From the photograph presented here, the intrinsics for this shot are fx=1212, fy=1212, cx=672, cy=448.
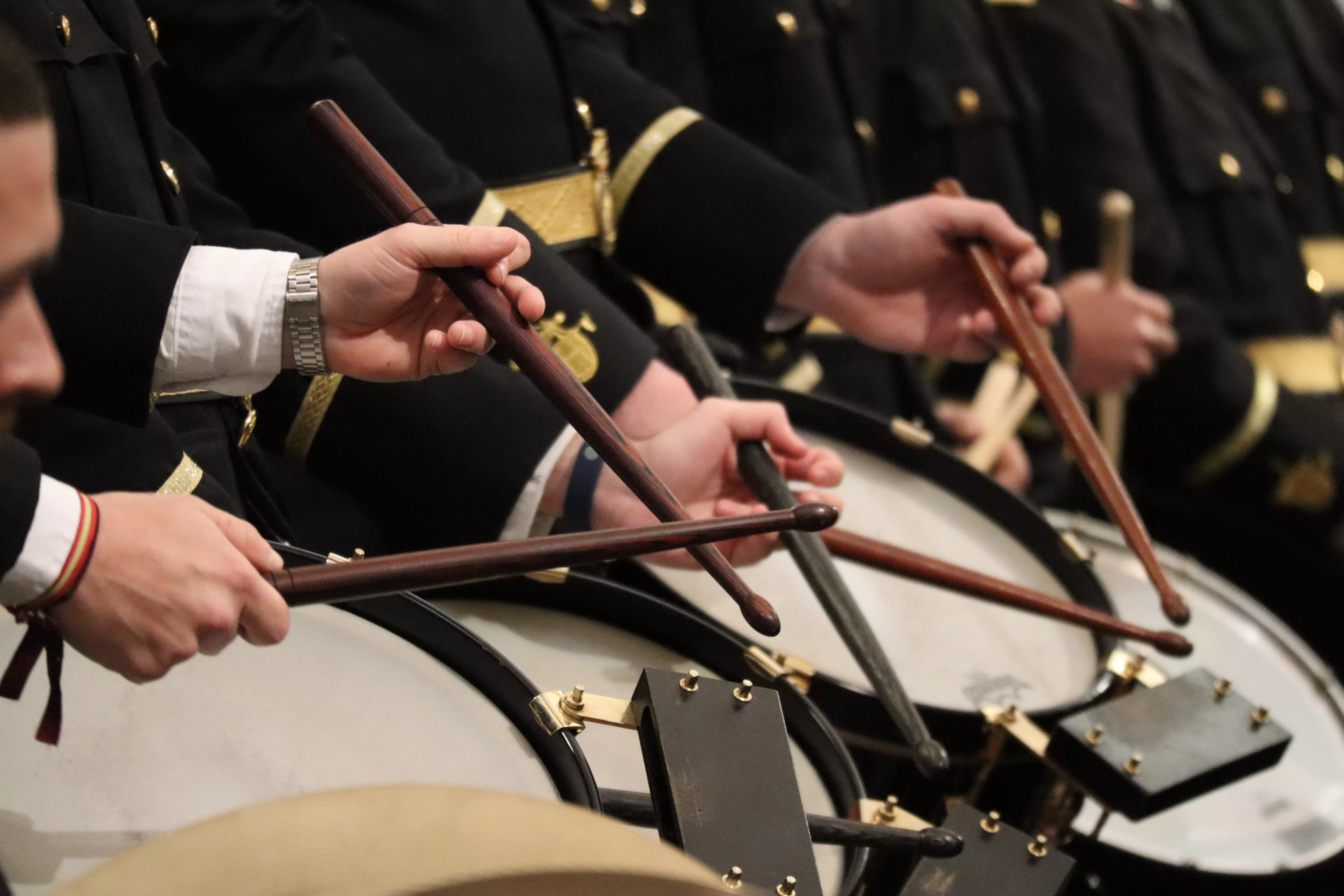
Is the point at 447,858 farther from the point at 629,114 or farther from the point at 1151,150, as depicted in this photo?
the point at 1151,150

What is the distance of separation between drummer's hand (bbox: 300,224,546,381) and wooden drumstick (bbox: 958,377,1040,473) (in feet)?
2.71

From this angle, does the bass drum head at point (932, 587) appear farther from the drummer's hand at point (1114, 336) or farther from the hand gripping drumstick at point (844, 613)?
the drummer's hand at point (1114, 336)

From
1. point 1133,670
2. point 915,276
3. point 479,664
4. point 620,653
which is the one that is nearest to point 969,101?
point 915,276

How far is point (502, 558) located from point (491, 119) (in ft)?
1.79

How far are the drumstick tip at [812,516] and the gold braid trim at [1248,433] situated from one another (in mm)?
1256

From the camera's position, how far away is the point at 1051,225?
160 cm

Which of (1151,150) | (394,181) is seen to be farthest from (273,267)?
(1151,150)

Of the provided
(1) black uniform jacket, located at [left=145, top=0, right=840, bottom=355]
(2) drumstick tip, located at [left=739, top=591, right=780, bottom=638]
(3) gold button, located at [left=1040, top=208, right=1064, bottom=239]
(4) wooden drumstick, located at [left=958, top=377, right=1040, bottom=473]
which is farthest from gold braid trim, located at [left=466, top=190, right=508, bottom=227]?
(3) gold button, located at [left=1040, top=208, right=1064, bottom=239]

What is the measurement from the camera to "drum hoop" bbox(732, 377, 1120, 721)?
0.86 m

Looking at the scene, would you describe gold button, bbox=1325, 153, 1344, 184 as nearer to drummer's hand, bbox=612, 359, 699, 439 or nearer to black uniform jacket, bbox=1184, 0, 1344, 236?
black uniform jacket, bbox=1184, 0, 1344, 236

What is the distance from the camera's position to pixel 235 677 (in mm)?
520

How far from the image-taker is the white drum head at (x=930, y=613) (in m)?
0.78

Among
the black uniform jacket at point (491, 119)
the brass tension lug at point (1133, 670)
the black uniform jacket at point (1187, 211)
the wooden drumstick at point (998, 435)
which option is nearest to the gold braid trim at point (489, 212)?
the black uniform jacket at point (491, 119)

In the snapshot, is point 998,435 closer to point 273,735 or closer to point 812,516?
point 812,516
